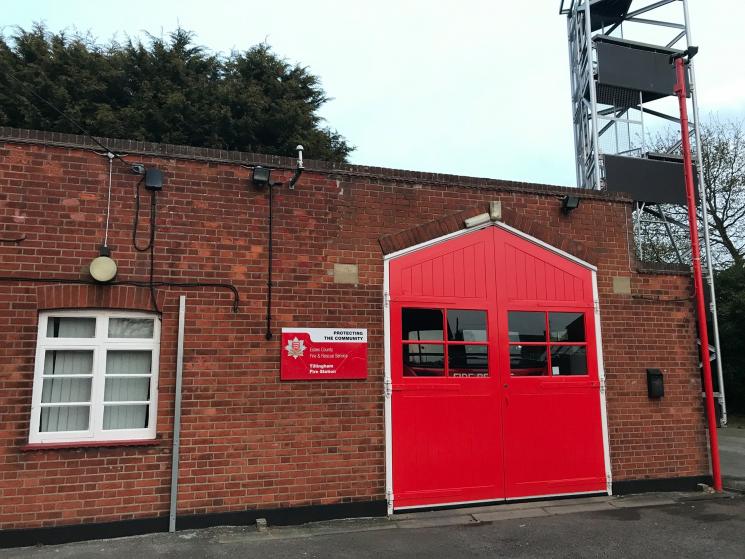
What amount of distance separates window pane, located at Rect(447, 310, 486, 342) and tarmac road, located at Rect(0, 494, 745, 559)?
1964 millimetres

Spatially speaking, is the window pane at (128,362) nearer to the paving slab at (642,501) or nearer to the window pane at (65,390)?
the window pane at (65,390)

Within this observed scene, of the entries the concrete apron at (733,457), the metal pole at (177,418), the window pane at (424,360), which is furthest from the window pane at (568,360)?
the metal pole at (177,418)

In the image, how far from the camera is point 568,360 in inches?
281

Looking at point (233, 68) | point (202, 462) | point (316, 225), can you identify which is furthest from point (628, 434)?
point (233, 68)

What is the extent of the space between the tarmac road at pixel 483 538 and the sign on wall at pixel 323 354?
1555 millimetres

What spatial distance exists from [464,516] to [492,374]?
1.63 metres

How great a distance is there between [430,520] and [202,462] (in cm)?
250

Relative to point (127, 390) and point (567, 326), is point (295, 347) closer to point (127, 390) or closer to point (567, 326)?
point (127, 390)

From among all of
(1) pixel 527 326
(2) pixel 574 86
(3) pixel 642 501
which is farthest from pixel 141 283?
(2) pixel 574 86

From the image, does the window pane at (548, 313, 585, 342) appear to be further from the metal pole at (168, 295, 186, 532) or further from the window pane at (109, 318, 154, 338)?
the window pane at (109, 318, 154, 338)

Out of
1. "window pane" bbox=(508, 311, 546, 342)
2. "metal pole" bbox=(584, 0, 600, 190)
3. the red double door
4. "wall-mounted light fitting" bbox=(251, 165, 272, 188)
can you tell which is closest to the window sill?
the red double door

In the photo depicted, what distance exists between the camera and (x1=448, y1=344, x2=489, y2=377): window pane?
21.9 ft

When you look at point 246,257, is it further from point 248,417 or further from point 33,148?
point 33,148

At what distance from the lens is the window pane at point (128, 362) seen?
18.8 ft
